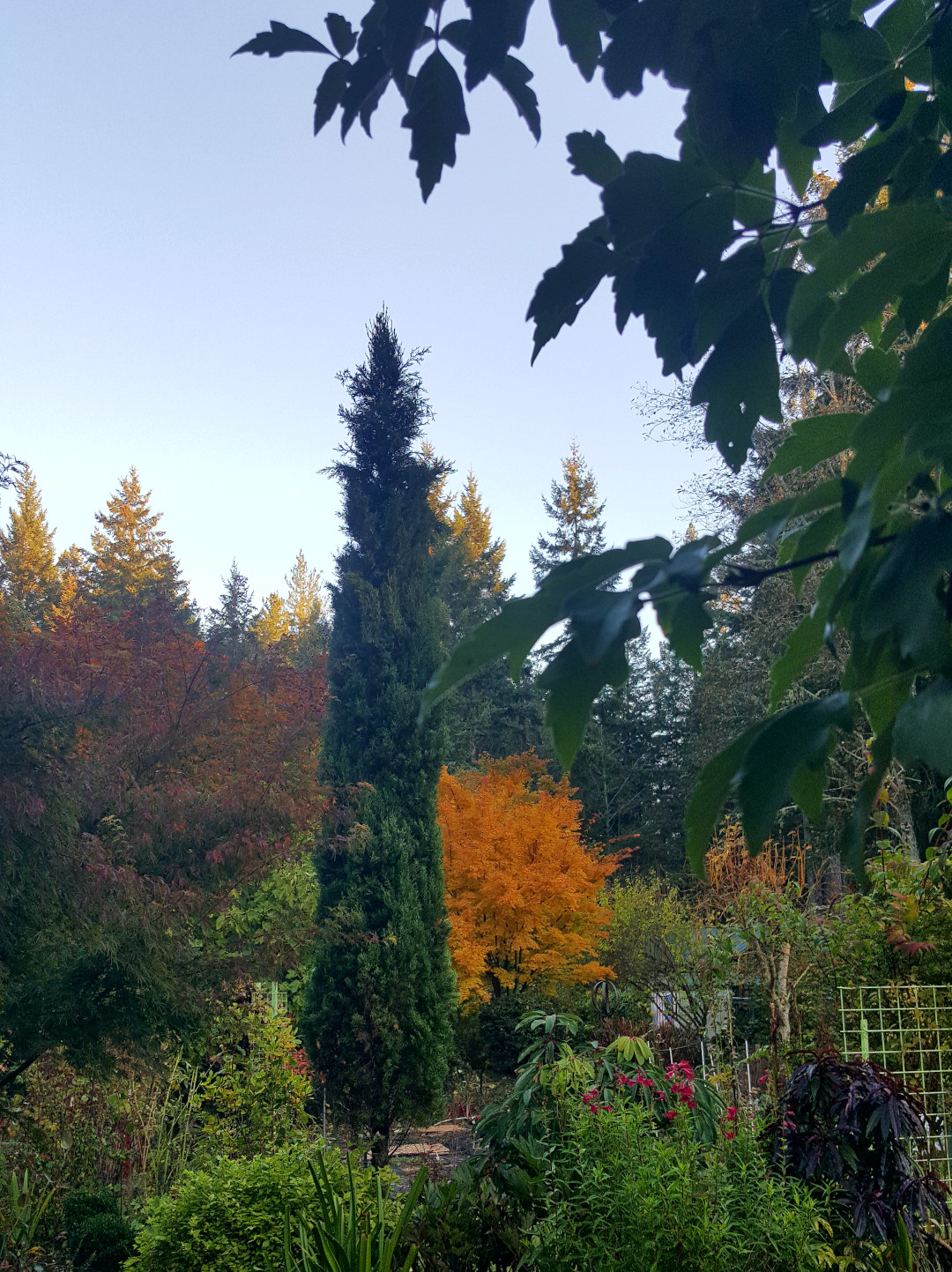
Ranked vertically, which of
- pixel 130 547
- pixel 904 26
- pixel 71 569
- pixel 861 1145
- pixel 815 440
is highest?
pixel 130 547

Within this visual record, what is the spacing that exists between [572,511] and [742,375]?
23.7m

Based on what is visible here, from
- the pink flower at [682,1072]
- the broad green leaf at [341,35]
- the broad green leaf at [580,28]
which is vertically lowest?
the pink flower at [682,1072]

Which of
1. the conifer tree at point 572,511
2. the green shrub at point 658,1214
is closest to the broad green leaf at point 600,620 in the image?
the green shrub at point 658,1214

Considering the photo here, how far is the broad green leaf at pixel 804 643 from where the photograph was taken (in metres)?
0.58

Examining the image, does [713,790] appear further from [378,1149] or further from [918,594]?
[378,1149]

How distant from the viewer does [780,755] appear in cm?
49

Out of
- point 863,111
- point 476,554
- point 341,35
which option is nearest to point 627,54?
point 863,111

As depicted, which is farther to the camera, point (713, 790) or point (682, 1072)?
point (682, 1072)

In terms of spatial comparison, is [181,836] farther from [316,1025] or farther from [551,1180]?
[316,1025]

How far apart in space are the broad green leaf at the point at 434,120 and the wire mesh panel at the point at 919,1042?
5.12m

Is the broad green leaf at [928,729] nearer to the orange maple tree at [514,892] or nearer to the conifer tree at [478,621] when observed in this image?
the orange maple tree at [514,892]

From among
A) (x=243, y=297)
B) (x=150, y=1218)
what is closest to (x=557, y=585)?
A: (x=150, y=1218)

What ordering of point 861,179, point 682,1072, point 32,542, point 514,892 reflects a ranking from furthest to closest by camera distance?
point 32,542 < point 514,892 < point 682,1072 < point 861,179

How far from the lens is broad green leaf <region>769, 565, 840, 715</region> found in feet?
1.92
